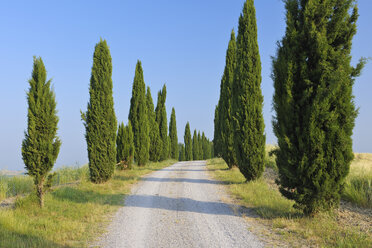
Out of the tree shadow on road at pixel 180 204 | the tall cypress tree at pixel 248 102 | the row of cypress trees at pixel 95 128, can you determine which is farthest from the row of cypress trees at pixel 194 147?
the tree shadow on road at pixel 180 204

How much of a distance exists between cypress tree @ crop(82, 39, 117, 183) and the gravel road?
9.41ft

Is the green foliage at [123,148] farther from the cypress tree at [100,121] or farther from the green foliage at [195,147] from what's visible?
the green foliage at [195,147]

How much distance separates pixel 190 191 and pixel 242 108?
4.67 m

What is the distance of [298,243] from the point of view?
493 centimetres

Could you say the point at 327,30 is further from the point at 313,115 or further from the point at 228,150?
the point at 228,150

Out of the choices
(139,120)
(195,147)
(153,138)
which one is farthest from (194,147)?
(139,120)

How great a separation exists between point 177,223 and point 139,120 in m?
15.8

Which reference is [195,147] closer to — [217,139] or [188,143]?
[188,143]

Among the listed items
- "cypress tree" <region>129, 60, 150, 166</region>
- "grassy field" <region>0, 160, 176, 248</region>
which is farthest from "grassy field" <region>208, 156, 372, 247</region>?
"cypress tree" <region>129, 60, 150, 166</region>

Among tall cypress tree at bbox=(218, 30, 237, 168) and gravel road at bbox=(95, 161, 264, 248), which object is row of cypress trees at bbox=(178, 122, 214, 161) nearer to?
tall cypress tree at bbox=(218, 30, 237, 168)

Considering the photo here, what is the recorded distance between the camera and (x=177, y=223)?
6.27 m

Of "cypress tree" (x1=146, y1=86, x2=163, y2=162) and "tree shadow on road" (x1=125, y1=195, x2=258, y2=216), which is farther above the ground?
"cypress tree" (x1=146, y1=86, x2=163, y2=162)

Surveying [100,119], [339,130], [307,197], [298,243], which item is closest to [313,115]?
[339,130]

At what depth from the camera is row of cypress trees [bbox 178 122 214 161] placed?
46.9 m
